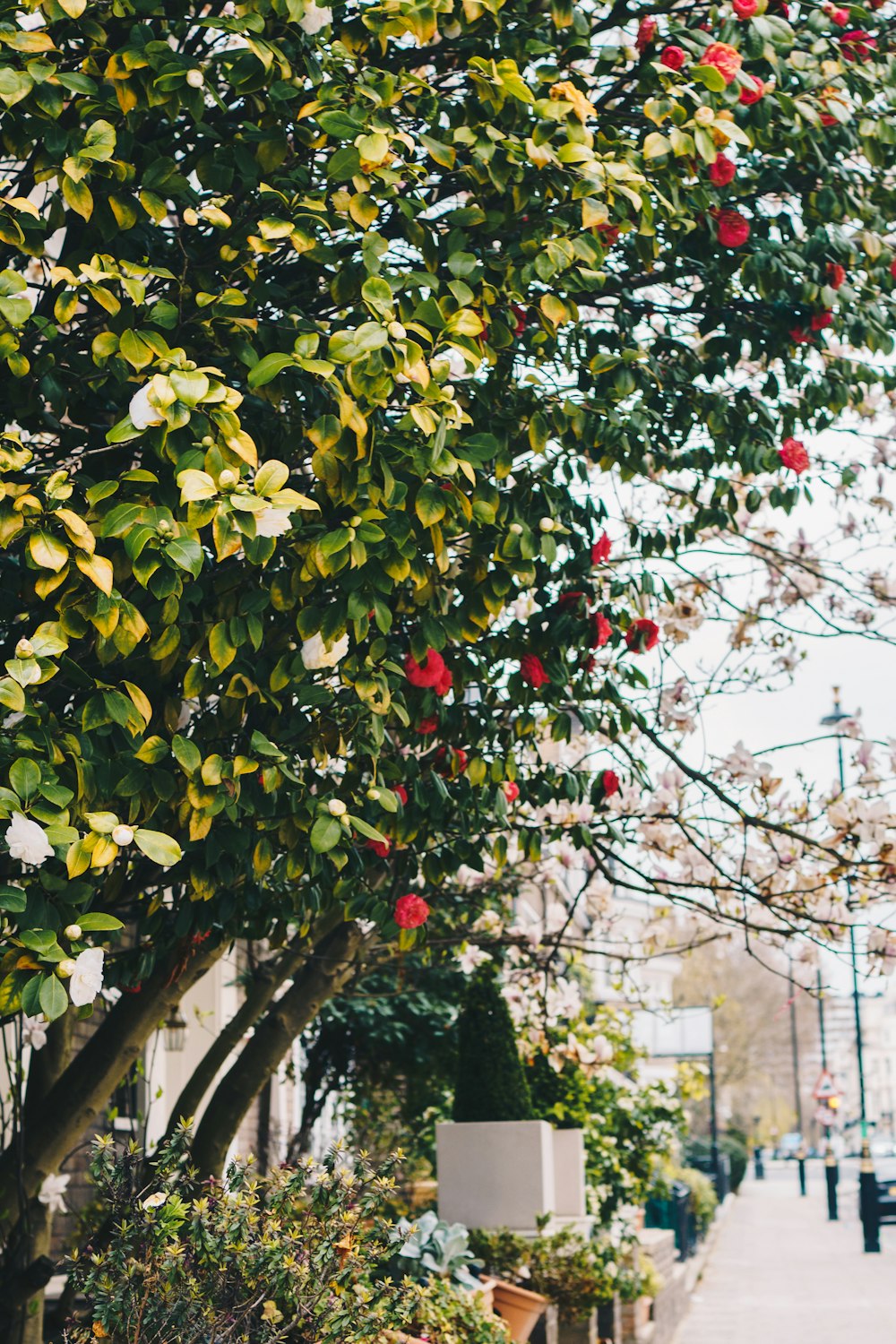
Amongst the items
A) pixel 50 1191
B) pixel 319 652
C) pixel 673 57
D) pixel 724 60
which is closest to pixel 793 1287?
pixel 50 1191

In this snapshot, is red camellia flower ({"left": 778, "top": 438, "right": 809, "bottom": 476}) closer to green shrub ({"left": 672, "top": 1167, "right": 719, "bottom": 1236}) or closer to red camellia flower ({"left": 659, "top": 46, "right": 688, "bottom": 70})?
red camellia flower ({"left": 659, "top": 46, "right": 688, "bottom": 70})

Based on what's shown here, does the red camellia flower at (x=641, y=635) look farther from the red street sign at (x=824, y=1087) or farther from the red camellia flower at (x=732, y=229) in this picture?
the red street sign at (x=824, y=1087)

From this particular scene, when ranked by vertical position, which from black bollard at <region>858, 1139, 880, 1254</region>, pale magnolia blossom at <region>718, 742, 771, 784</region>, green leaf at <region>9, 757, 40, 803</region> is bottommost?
black bollard at <region>858, 1139, 880, 1254</region>

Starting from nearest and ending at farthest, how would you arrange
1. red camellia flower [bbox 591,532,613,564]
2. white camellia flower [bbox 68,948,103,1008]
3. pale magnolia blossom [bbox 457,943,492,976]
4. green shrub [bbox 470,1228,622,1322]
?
1. white camellia flower [bbox 68,948,103,1008]
2. red camellia flower [bbox 591,532,613,564]
3. pale magnolia blossom [bbox 457,943,492,976]
4. green shrub [bbox 470,1228,622,1322]

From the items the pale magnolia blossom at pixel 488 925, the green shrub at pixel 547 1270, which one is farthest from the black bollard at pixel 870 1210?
the pale magnolia blossom at pixel 488 925

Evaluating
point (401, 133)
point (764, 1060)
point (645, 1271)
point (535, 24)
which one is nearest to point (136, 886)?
point (401, 133)

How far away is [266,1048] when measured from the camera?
19.6 ft

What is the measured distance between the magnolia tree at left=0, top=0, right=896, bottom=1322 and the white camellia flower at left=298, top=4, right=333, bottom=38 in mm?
12

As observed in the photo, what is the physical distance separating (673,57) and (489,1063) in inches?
277

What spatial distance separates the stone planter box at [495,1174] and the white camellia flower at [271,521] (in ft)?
23.3

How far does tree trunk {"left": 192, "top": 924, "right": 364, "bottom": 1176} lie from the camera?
585 cm

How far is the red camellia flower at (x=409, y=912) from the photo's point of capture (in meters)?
4.24

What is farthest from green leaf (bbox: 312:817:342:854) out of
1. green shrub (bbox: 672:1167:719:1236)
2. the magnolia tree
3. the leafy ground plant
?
green shrub (bbox: 672:1167:719:1236)

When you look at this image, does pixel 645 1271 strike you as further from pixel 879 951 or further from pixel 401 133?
pixel 401 133
